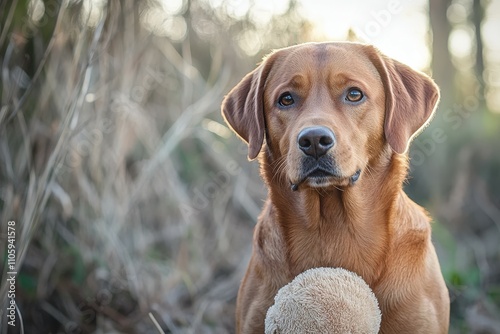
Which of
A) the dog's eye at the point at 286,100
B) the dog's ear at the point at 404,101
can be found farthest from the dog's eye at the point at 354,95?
the dog's eye at the point at 286,100

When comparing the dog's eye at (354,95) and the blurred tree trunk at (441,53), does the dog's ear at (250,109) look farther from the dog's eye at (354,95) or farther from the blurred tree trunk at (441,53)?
the blurred tree trunk at (441,53)

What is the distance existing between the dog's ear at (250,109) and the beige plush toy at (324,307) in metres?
0.90

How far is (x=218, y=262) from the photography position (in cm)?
588

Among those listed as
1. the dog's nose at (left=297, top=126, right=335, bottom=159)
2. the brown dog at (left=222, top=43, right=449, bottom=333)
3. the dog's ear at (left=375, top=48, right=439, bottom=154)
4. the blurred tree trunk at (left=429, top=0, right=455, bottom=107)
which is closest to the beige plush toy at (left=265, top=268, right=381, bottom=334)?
the brown dog at (left=222, top=43, right=449, bottom=333)

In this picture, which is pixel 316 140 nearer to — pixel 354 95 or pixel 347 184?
pixel 347 184

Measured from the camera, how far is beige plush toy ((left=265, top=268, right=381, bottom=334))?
271 cm

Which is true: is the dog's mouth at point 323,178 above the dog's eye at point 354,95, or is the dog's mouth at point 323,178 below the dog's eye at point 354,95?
below

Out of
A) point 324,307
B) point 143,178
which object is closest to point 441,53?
point 143,178

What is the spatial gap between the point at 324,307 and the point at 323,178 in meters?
0.69

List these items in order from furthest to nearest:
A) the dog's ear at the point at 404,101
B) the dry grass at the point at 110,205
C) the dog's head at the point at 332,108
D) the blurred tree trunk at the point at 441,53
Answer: the blurred tree trunk at the point at 441,53 → the dry grass at the point at 110,205 → the dog's ear at the point at 404,101 → the dog's head at the point at 332,108

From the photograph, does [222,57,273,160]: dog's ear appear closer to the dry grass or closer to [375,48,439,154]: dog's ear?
[375,48,439,154]: dog's ear

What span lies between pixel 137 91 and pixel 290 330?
340 cm

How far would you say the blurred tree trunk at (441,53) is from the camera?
25.5 ft

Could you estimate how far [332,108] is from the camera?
3.28 m
